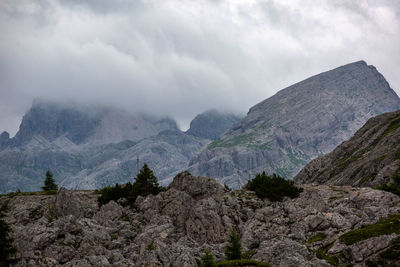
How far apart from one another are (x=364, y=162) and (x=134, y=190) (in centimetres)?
10769

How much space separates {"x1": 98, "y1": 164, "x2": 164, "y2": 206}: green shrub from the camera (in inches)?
3137

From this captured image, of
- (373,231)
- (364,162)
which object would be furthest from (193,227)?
(364,162)

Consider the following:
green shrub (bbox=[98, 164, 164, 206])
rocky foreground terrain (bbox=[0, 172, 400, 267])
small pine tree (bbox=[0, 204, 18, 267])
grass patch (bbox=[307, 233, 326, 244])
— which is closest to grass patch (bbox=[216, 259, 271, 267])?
A: rocky foreground terrain (bbox=[0, 172, 400, 267])

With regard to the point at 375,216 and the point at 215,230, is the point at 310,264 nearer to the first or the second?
A: the point at 375,216

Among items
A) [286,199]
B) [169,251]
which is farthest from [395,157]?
[169,251]

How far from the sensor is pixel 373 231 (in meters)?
44.1

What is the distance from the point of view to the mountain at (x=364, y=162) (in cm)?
12216

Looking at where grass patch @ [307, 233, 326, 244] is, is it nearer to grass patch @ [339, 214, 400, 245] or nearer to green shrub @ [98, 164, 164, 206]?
grass patch @ [339, 214, 400, 245]

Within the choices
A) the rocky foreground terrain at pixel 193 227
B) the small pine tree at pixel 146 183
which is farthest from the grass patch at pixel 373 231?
the small pine tree at pixel 146 183

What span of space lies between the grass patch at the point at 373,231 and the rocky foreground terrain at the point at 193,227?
83 centimetres

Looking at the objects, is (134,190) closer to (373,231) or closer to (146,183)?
(146,183)

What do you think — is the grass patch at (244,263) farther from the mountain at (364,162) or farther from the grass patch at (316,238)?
the mountain at (364,162)

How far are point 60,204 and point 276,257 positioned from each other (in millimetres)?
47375

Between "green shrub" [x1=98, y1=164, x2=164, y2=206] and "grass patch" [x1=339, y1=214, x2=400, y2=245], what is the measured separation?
4697cm
